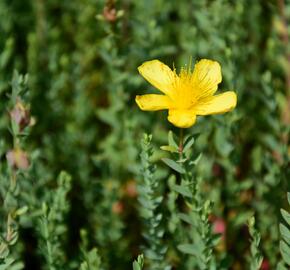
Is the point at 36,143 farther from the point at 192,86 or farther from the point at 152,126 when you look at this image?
the point at 192,86

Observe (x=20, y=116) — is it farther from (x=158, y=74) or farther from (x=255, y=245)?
(x=255, y=245)

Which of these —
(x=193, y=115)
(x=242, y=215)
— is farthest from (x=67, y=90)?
(x=193, y=115)

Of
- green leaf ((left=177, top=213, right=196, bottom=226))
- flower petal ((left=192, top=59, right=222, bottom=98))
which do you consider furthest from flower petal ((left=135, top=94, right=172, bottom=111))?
green leaf ((left=177, top=213, right=196, bottom=226))

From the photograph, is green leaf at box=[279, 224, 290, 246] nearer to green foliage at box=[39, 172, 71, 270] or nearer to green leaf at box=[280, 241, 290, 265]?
green leaf at box=[280, 241, 290, 265]

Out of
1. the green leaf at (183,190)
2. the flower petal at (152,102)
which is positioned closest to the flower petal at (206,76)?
the flower petal at (152,102)

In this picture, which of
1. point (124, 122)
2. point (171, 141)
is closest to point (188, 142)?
point (171, 141)

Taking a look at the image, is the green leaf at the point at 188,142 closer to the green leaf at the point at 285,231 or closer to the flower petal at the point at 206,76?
the flower petal at the point at 206,76

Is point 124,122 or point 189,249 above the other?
point 124,122
